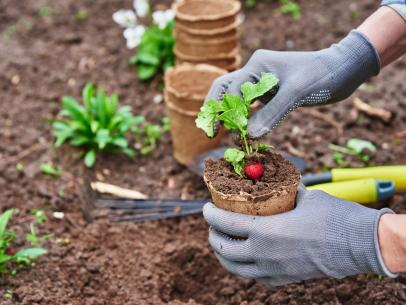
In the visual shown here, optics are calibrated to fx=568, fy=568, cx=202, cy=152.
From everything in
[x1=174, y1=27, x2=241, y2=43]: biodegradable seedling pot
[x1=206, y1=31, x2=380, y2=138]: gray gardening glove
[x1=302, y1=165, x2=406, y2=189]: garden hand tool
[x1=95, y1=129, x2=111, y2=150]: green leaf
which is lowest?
[x1=95, y1=129, x2=111, y2=150]: green leaf

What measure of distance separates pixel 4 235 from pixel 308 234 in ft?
5.14

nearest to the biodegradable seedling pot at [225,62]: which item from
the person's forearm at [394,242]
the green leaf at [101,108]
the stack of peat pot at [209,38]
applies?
the stack of peat pot at [209,38]

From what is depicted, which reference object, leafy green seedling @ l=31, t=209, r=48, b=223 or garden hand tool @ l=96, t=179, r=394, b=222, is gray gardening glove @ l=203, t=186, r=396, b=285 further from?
leafy green seedling @ l=31, t=209, r=48, b=223

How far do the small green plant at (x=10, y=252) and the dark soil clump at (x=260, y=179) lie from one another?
96 centimetres

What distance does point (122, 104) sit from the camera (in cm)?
416

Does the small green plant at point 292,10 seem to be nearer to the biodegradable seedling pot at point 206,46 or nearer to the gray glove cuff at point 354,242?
the biodegradable seedling pot at point 206,46

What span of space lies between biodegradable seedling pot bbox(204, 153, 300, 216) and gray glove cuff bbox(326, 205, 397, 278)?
Answer: 18cm

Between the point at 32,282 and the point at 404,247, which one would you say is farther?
the point at 32,282

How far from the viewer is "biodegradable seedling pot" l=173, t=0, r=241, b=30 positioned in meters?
3.87

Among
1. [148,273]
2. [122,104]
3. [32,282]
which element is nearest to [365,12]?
[122,104]

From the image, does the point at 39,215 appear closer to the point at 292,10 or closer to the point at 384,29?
the point at 384,29

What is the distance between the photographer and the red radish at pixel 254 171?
2143 millimetres

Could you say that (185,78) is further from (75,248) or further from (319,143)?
(75,248)

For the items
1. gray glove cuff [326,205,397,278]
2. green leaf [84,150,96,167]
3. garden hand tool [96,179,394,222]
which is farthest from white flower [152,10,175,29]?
gray glove cuff [326,205,397,278]
